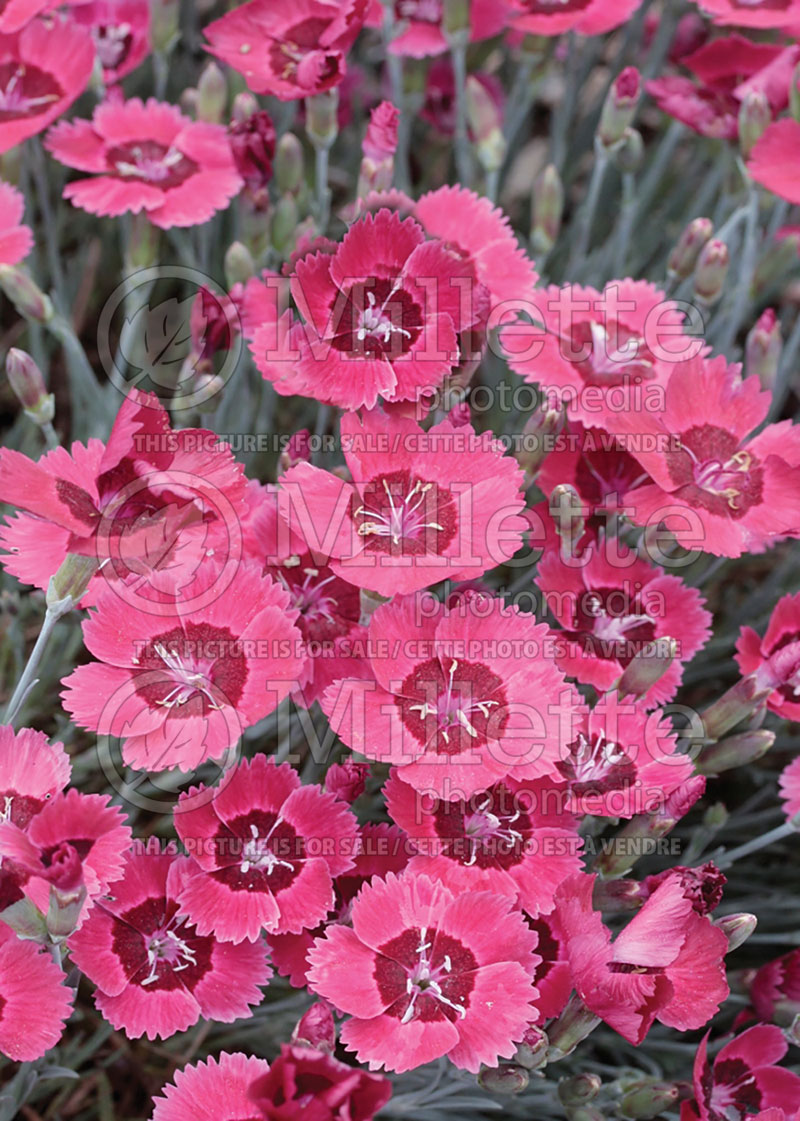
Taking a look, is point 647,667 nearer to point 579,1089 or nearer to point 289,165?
point 579,1089

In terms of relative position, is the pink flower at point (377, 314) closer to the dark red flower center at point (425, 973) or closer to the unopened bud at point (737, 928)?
the dark red flower center at point (425, 973)

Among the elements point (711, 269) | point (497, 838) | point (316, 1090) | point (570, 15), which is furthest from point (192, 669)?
point (570, 15)

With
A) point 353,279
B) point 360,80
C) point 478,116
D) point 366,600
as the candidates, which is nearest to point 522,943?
point 366,600

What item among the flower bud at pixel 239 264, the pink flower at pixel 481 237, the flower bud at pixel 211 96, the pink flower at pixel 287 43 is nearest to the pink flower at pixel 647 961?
Answer: the pink flower at pixel 481 237

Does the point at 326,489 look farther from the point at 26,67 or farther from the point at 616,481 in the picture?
the point at 26,67

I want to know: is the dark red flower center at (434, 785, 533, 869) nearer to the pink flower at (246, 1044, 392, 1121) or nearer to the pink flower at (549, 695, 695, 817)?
the pink flower at (549, 695, 695, 817)
